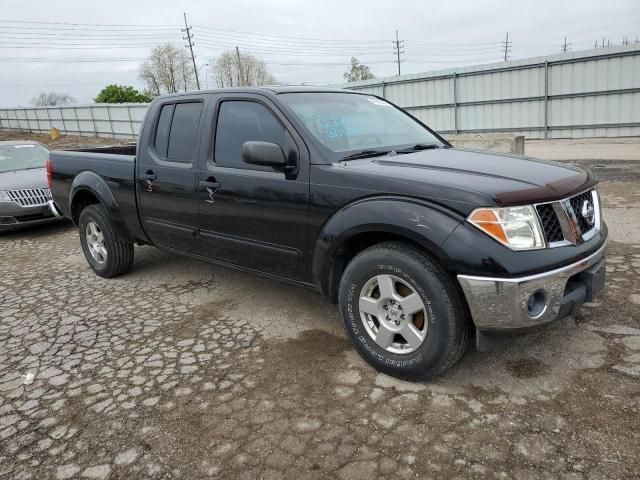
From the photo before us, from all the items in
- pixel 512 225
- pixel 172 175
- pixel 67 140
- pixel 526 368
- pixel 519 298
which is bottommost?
pixel 526 368

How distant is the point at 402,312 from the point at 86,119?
34.0m

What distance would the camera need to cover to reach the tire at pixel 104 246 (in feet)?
16.5

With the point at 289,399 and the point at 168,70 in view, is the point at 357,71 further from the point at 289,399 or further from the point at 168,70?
the point at 289,399

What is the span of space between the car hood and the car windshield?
5.74 metres

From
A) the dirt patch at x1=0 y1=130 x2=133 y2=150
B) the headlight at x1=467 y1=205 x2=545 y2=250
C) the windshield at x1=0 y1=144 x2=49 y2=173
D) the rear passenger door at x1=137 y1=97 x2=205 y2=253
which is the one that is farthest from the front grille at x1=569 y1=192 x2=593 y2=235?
the dirt patch at x1=0 y1=130 x2=133 y2=150

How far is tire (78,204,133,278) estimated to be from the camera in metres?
5.03

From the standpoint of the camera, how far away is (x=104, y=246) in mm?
5180

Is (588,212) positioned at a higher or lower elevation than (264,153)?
lower

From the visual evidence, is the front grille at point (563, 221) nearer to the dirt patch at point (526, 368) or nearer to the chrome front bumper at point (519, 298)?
the chrome front bumper at point (519, 298)

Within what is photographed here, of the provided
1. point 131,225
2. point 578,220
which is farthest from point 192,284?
point 578,220

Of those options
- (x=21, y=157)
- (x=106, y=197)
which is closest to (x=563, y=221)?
(x=106, y=197)

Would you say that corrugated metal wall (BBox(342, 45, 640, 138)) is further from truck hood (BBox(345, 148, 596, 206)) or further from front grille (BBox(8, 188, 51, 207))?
front grille (BBox(8, 188, 51, 207))

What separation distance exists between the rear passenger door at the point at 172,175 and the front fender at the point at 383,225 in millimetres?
1337

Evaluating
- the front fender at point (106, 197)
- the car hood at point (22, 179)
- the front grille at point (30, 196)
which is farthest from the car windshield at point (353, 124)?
the car hood at point (22, 179)
